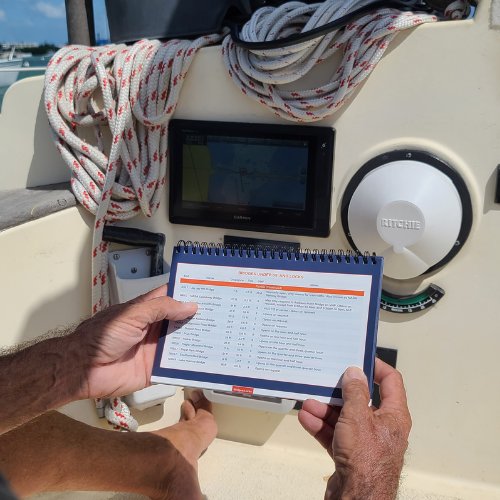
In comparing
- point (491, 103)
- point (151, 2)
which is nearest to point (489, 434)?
point (491, 103)

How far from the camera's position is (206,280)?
116 cm

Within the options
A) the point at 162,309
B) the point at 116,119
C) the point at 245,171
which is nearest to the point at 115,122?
the point at 116,119

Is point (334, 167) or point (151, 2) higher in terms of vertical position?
point (151, 2)

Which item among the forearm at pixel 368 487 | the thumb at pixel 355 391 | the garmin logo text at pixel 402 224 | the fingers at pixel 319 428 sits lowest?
the forearm at pixel 368 487

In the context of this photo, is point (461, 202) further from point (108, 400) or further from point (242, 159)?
point (108, 400)

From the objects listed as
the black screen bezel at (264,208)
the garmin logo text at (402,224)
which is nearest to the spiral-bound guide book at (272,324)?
the garmin logo text at (402,224)

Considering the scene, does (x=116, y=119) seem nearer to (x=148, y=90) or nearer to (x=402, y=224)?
(x=148, y=90)

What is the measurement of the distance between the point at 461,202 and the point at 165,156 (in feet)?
2.70

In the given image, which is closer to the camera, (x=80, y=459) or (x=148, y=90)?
(x=80, y=459)

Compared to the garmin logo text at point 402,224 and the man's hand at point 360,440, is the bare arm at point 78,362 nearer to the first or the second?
the man's hand at point 360,440

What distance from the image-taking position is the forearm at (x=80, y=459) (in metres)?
1.31

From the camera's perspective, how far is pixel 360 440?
0.93 meters

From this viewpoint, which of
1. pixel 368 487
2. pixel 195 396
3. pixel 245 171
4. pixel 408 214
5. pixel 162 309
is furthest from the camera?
pixel 195 396

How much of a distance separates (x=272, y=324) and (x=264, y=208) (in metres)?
0.55
